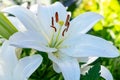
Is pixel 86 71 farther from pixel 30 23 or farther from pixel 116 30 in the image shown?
pixel 116 30

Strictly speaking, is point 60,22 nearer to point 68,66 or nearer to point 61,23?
→ point 61,23

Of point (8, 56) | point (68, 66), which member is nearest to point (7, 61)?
point (8, 56)

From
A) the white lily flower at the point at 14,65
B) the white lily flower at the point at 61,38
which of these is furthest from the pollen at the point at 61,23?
the white lily flower at the point at 14,65

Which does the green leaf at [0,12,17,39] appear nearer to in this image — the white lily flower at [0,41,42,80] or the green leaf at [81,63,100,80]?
the white lily flower at [0,41,42,80]

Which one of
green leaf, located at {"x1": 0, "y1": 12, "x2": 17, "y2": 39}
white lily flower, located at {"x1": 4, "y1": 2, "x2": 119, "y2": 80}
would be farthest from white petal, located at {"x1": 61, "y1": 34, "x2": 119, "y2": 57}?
green leaf, located at {"x1": 0, "y1": 12, "x2": 17, "y2": 39}

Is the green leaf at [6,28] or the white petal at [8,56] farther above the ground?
the green leaf at [6,28]

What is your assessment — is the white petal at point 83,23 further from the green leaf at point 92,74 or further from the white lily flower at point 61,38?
the green leaf at point 92,74

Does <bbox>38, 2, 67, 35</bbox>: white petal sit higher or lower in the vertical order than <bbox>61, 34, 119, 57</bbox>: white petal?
higher
